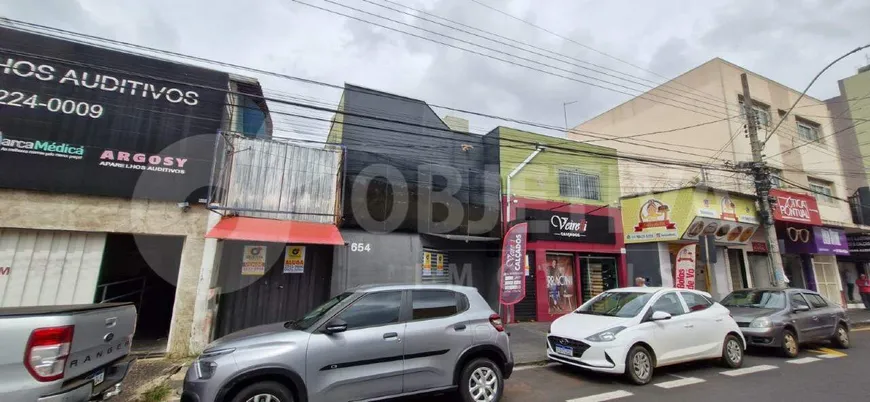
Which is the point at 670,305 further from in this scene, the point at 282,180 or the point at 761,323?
the point at 282,180

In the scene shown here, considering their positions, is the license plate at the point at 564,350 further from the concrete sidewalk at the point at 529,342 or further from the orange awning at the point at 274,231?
the orange awning at the point at 274,231

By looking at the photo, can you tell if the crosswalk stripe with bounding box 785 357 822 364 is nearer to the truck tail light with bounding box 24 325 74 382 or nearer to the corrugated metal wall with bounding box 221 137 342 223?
the corrugated metal wall with bounding box 221 137 342 223

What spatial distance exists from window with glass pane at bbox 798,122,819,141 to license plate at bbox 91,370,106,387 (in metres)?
29.8

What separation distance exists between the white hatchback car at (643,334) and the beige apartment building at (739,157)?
331 inches

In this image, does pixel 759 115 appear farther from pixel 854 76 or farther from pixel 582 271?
pixel 854 76

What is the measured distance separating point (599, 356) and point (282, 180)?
823 centimetres

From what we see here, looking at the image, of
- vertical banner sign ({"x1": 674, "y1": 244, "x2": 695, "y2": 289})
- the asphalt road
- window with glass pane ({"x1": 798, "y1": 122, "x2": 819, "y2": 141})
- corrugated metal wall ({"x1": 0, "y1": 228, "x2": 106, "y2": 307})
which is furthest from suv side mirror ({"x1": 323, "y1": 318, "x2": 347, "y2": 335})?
window with glass pane ({"x1": 798, "y1": 122, "x2": 819, "y2": 141})

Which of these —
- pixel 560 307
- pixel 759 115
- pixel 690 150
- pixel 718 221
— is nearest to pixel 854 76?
pixel 759 115

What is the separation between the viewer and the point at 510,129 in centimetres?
1403

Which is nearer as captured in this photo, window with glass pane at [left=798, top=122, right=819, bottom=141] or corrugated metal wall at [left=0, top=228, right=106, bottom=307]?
corrugated metal wall at [left=0, top=228, right=106, bottom=307]

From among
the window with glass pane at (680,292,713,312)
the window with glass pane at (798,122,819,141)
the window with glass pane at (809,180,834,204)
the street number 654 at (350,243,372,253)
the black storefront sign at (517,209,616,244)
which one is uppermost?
the window with glass pane at (798,122,819,141)

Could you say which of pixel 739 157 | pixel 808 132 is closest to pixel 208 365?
pixel 739 157

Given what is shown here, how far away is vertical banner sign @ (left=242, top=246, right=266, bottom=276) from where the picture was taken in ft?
31.2

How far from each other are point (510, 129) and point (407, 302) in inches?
406
